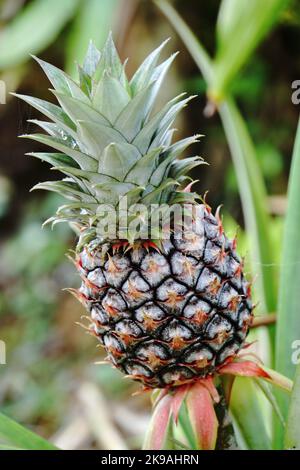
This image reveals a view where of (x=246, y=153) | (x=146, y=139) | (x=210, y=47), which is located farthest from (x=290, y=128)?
(x=146, y=139)

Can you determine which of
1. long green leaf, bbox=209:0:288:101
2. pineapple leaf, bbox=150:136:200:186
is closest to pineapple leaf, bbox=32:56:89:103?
pineapple leaf, bbox=150:136:200:186

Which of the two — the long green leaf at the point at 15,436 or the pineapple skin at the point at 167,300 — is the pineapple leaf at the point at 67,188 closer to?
the pineapple skin at the point at 167,300

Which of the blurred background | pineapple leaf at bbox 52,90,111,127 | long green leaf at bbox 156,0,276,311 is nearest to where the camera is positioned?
pineapple leaf at bbox 52,90,111,127

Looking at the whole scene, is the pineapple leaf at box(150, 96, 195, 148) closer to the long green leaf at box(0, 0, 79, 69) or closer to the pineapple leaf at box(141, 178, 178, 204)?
the pineapple leaf at box(141, 178, 178, 204)

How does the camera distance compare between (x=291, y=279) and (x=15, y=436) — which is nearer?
(x=15, y=436)

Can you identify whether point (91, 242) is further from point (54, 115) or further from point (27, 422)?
point (27, 422)

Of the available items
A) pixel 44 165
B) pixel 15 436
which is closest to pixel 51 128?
pixel 15 436

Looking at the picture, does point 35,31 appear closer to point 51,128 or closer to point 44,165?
point 44,165
